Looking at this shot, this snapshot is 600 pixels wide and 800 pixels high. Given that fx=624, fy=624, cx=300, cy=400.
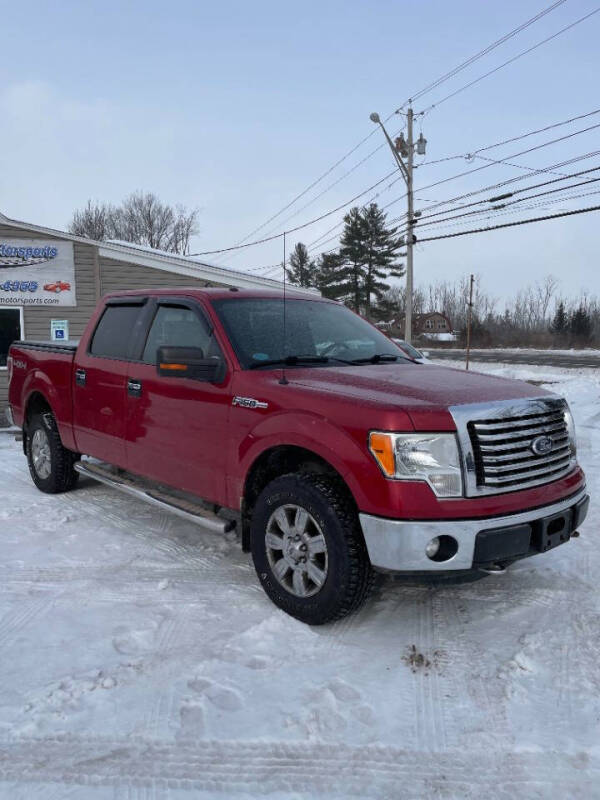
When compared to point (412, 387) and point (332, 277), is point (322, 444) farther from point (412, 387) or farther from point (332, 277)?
point (332, 277)

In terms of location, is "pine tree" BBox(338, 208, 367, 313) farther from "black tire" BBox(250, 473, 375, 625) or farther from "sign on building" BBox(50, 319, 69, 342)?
"black tire" BBox(250, 473, 375, 625)

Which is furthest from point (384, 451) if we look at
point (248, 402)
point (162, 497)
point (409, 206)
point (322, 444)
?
point (409, 206)

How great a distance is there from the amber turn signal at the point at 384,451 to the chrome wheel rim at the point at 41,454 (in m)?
3.98

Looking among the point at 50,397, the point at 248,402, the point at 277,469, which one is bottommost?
the point at 277,469

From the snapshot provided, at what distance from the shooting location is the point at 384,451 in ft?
9.61

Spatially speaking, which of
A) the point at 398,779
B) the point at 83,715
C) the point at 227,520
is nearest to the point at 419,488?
the point at 398,779

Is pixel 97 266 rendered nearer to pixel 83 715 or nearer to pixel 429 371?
pixel 429 371

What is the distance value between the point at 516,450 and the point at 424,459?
548 mm

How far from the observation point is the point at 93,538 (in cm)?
475

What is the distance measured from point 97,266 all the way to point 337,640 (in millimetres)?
12105

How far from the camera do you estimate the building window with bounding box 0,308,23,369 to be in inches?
523

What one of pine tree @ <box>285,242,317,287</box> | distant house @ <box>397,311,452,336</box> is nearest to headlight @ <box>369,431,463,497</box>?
pine tree @ <box>285,242,317,287</box>

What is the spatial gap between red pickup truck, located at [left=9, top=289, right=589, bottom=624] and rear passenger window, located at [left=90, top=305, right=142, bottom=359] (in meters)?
0.02

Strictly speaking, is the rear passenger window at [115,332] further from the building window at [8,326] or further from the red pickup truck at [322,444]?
the building window at [8,326]
